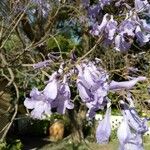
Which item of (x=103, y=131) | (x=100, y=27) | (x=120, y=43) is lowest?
(x=103, y=131)

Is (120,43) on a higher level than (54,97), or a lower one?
higher

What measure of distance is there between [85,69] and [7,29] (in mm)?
1593

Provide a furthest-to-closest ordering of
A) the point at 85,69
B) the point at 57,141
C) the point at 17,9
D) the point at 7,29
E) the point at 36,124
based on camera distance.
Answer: the point at 36,124, the point at 57,141, the point at 17,9, the point at 7,29, the point at 85,69

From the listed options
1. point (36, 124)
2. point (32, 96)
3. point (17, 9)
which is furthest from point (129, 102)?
point (36, 124)

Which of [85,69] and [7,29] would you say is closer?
[85,69]

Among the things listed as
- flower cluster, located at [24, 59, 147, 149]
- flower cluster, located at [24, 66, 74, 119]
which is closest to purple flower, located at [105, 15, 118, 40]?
flower cluster, located at [24, 59, 147, 149]

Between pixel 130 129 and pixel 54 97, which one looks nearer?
pixel 130 129

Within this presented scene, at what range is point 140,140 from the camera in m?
1.60

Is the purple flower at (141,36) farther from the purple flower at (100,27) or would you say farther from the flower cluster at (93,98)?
the flower cluster at (93,98)

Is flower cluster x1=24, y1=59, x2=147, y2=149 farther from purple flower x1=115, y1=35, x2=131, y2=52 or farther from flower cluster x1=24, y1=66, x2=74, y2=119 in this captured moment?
purple flower x1=115, y1=35, x2=131, y2=52

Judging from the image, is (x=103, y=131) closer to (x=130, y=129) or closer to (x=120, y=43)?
(x=130, y=129)

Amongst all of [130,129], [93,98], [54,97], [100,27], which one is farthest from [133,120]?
[100,27]

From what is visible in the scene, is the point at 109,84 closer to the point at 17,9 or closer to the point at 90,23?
the point at 90,23

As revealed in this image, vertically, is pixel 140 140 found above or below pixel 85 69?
below
